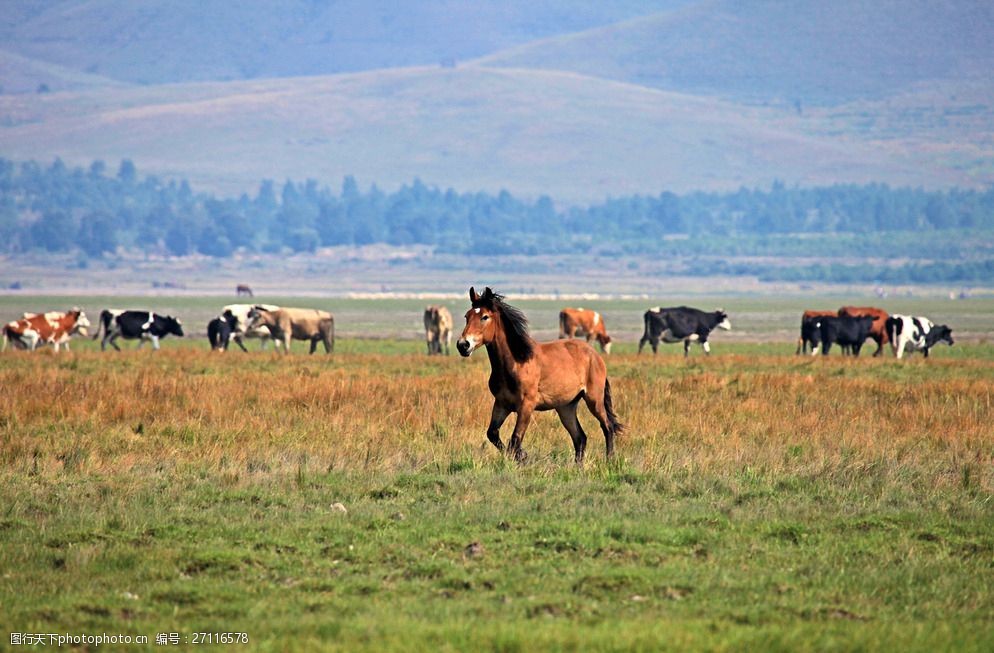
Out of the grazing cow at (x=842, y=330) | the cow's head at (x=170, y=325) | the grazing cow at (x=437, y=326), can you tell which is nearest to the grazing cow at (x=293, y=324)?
the grazing cow at (x=437, y=326)

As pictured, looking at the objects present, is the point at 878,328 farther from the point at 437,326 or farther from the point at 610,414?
the point at 610,414

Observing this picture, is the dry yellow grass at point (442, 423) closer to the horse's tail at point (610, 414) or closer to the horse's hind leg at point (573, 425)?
the horse's hind leg at point (573, 425)

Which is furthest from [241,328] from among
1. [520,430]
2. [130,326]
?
[520,430]

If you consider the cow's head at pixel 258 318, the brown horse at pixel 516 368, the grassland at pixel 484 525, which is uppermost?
the brown horse at pixel 516 368

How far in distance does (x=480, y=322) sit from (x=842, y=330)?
3256 cm

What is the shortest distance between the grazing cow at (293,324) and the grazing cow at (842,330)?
585 inches

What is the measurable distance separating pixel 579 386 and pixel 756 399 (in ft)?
27.0

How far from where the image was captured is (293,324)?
4866 centimetres

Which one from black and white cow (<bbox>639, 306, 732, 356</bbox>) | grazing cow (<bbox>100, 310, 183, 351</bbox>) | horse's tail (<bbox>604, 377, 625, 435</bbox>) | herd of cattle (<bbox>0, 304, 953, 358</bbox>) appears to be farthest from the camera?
black and white cow (<bbox>639, 306, 732, 356</bbox>)

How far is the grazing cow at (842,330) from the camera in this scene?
47.3m

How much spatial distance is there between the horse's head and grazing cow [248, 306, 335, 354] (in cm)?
3174

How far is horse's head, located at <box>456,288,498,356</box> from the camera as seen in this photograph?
1642cm

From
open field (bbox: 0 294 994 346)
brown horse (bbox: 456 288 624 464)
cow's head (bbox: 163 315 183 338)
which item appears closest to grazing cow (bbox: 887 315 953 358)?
open field (bbox: 0 294 994 346)

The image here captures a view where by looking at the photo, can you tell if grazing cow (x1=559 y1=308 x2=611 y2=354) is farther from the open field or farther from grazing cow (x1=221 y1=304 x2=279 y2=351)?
grazing cow (x1=221 y1=304 x2=279 y2=351)
